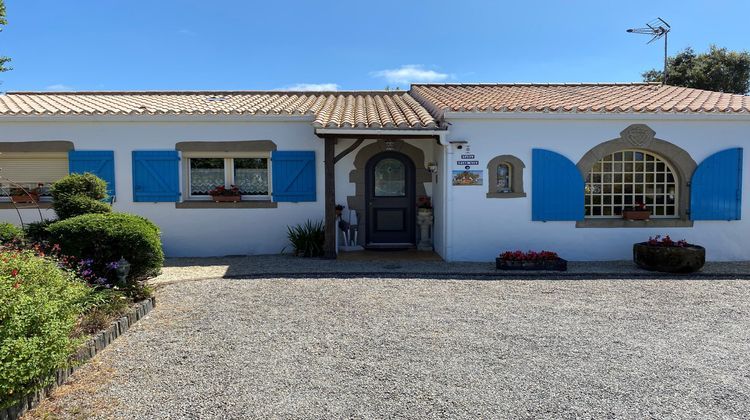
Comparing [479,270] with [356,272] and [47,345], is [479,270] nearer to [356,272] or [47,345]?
[356,272]

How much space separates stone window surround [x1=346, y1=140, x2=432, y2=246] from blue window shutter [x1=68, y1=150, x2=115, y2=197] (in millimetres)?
4639

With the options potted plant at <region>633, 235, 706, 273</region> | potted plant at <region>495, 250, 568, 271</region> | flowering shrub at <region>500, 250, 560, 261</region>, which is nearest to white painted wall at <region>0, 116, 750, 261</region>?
flowering shrub at <region>500, 250, 560, 261</region>

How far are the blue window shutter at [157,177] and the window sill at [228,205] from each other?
209mm

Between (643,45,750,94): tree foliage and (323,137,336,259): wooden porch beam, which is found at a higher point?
(643,45,750,94): tree foliage

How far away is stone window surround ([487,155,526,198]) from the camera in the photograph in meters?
9.17

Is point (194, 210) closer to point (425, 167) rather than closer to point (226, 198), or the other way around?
point (226, 198)

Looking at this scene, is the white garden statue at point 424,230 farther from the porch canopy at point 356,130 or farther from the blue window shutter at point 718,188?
the blue window shutter at point 718,188

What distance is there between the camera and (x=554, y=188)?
922 cm

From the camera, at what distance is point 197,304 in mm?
6137

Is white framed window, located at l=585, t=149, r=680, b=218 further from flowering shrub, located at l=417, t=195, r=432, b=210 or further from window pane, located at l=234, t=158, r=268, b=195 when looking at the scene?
window pane, located at l=234, t=158, r=268, b=195

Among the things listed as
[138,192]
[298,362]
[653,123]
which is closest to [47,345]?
[298,362]

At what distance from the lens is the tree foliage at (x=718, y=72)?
24.1 m

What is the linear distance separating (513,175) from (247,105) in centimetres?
592

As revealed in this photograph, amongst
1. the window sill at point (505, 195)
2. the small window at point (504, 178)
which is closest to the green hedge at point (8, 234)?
the window sill at point (505, 195)
